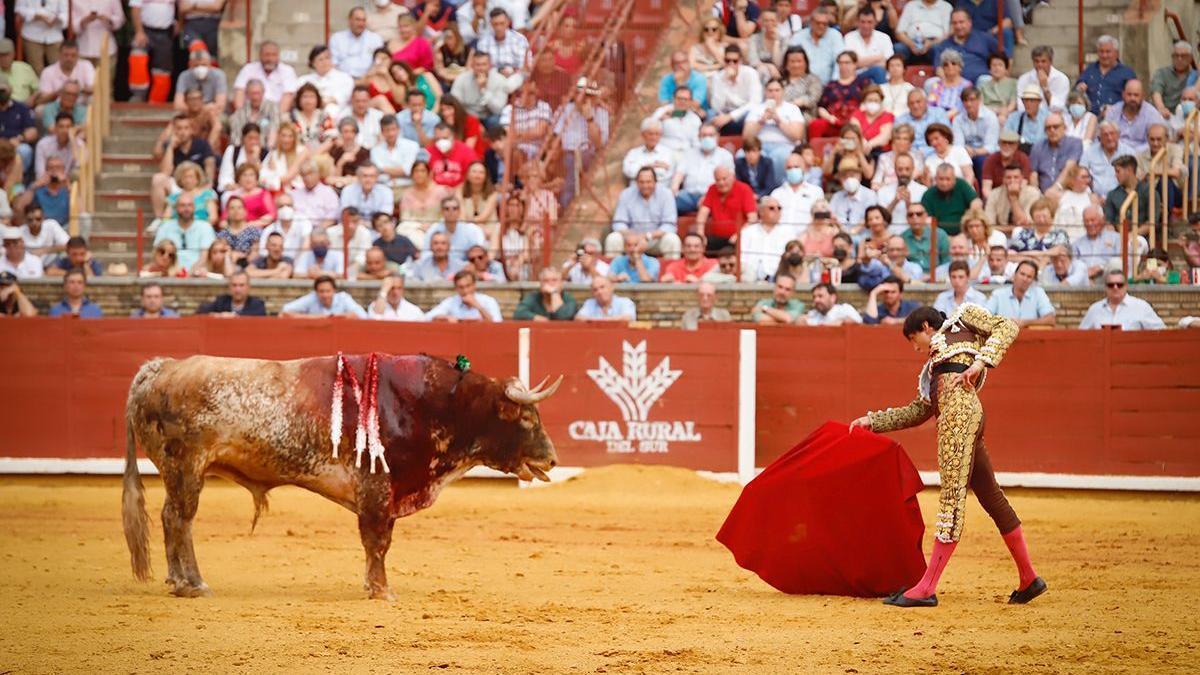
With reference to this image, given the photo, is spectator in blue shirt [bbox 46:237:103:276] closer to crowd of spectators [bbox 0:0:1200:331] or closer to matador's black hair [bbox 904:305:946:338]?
crowd of spectators [bbox 0:0:1200:331]

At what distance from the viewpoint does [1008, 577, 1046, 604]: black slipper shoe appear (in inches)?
344

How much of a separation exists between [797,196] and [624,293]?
67.2 inches

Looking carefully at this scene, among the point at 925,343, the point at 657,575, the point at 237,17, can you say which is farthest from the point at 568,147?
the point at 925,343

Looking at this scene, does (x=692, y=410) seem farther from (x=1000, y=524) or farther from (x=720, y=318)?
(x=1000, y=524)

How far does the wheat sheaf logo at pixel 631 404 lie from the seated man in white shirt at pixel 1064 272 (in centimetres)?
320

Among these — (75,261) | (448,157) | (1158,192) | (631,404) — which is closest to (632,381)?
(631,404)

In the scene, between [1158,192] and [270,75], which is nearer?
[1158,192]

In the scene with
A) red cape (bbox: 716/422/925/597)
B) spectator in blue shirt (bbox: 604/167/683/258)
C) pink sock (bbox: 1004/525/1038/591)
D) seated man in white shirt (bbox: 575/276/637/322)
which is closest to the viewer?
pink sock (bbox: 1004/525/1038/591)

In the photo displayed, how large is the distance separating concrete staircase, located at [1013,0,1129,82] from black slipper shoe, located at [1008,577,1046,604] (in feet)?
31.6

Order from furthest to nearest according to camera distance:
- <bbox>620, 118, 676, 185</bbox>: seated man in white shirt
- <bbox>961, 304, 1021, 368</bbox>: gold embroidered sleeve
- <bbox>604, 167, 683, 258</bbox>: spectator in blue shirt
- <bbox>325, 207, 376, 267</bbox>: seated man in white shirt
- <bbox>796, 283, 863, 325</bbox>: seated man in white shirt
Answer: <bbox>620, 118, 676, 185</bbox>: seated man in white shirt → <bbox>325, 207, 376, 267</bbox>: seated man in white shirt → <bbox>604, 167, 683, 258</bbox>: spectator in blue shirt → <bbox>796, 283, 863, 325</bbox>: seated man in white shirt → <bbox>961, 304, 1021, 368</bbox>: gold embroidered sleeve

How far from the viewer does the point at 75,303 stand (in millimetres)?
15672

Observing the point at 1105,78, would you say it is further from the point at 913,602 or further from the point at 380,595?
the point at 380,595

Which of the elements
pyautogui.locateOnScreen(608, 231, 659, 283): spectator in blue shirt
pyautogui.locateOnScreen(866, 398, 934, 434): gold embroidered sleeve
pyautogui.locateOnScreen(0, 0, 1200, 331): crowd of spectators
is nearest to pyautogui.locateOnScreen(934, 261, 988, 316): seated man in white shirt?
pyautogui.locateOnScreen(0, 0, 1200, 331): crowd of spectators

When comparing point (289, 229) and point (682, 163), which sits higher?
point (682, 163)
